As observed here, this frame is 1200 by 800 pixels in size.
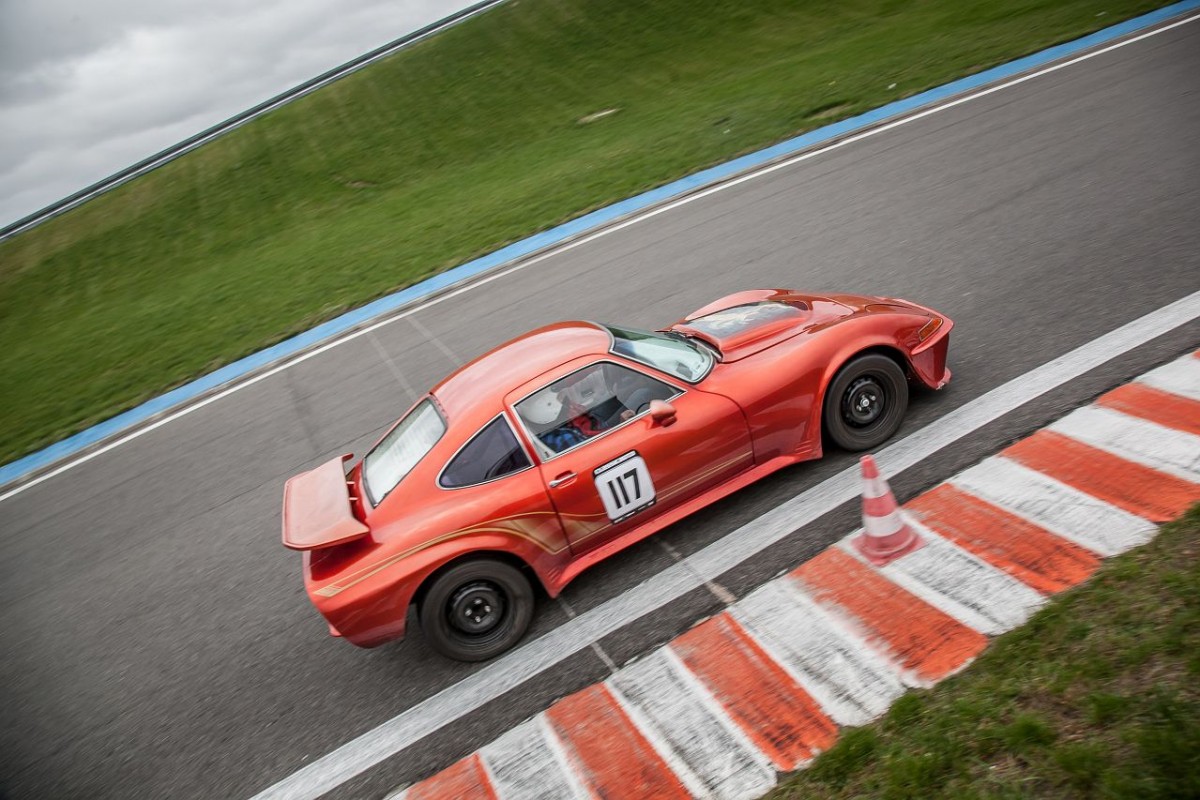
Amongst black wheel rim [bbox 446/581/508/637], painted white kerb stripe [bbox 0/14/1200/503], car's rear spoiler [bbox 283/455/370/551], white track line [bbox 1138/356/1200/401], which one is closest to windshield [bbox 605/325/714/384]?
black wheel rim [bbox 446/581/508/637]

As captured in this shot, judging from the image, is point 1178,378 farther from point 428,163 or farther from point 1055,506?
point 428,163

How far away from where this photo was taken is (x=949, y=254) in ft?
27.7

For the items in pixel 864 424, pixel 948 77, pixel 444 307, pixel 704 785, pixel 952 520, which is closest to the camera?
pixel 704 785

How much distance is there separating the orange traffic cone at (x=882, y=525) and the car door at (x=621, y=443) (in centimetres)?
87

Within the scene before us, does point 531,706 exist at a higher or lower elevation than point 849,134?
lower

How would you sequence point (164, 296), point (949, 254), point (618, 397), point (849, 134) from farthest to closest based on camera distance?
point (164, 296) < point (849, 134) < point (949, 254) < point (618, 397)

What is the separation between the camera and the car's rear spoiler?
181 inches

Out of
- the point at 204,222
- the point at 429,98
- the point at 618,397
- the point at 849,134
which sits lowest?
the point at 618,397

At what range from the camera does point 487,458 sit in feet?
15.9

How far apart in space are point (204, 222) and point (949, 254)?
23.2 m

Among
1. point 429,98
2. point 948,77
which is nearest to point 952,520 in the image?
point 948,77

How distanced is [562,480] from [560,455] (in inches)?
6.2

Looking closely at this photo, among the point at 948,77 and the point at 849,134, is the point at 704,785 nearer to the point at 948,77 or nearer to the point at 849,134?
the point at 849,134

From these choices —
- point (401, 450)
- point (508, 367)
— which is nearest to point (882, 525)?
point (508, 367)
